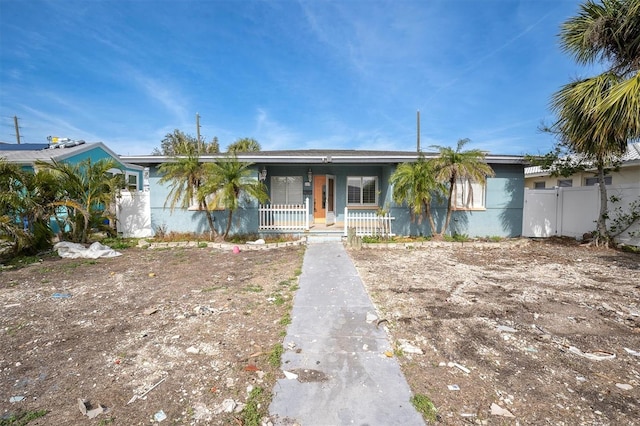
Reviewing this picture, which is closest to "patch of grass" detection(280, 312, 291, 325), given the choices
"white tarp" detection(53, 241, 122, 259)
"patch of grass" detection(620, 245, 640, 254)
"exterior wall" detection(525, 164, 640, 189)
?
"white tarp" detection(53, 241, 122, 259)

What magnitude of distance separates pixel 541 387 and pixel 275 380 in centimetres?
237

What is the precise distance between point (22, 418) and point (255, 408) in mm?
1771

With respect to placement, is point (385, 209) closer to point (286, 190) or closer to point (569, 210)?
point (286, 190)

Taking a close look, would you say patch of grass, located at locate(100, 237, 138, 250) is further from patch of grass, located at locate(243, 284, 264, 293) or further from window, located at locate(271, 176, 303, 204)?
patch of grass, located at locate(243, 284, 264, 293)

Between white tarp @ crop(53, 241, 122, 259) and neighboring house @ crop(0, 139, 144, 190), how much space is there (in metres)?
4.21

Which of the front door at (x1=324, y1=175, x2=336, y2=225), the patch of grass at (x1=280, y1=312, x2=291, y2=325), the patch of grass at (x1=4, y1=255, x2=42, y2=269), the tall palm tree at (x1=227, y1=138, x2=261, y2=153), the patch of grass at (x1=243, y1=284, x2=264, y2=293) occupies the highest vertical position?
the tall palm tree at (x1=227, y1=138, x2=261, y2=153)

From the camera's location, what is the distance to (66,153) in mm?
12250

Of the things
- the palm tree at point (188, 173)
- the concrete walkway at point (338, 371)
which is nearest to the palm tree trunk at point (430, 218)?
the concrete walkway at point (338, 371)

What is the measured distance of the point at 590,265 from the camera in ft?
22.6

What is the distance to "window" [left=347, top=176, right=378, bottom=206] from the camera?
39.4 feet

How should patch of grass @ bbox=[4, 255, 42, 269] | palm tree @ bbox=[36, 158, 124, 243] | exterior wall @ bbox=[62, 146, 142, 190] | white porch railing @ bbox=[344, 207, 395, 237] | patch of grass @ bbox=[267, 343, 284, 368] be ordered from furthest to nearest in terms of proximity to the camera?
exterior wall @ bbox=[62, 146, 142, 190] < white porch railing @ bbox=[344, 207, 395, 237] < palm tree @ bbox=[36, 158, 124, 243] < patch of grass @ bbox=[4, 255, 42, 269] < patch of grass @ bbox=[267, 343, 284, 368]

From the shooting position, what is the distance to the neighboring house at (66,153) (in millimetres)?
11641

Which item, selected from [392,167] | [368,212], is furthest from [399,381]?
[368,212]

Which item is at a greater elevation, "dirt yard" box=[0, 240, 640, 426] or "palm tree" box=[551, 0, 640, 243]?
"palm tree" box=[551, 0, 640, 243]
